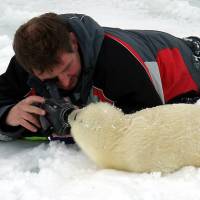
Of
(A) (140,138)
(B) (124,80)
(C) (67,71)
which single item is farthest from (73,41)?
(A) (140,138)

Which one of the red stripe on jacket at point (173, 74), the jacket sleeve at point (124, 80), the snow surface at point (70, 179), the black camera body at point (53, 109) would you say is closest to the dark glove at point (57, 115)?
the black camera body at point (53, 109)

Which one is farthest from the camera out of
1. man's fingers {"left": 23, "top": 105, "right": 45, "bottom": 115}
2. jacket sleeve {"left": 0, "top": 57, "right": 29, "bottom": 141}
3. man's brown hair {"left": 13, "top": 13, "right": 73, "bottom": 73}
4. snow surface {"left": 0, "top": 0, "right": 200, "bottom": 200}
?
jacket sleeve {"left": 0, "top": 57, "right": 29, "bottom": 141}

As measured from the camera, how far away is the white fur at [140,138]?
146cm

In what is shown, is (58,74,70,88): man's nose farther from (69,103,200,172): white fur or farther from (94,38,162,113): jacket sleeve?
(69,103,200,172): white fur

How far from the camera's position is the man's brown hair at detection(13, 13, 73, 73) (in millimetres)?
1587

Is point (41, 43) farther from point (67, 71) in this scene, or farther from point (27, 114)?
point (27, 114)

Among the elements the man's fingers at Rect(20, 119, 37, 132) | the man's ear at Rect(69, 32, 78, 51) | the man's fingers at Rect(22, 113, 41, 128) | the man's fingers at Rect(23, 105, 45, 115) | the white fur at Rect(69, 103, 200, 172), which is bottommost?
the man's fingers at Rect(20, 119, 37, 132)

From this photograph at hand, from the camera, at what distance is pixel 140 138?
4.81 ft

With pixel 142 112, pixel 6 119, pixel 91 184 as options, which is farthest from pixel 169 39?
pixel 91 184

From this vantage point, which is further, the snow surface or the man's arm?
the man's arm

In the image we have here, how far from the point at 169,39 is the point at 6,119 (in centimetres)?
92

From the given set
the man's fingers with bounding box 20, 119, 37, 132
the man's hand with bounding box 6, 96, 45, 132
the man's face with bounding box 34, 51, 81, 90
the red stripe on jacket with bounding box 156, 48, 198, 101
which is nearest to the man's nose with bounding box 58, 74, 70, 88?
the man's face with bounding box 34, 51, 81, 90

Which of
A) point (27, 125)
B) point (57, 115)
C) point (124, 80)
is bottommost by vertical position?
point (27, 125)

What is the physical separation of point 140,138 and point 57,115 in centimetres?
37
